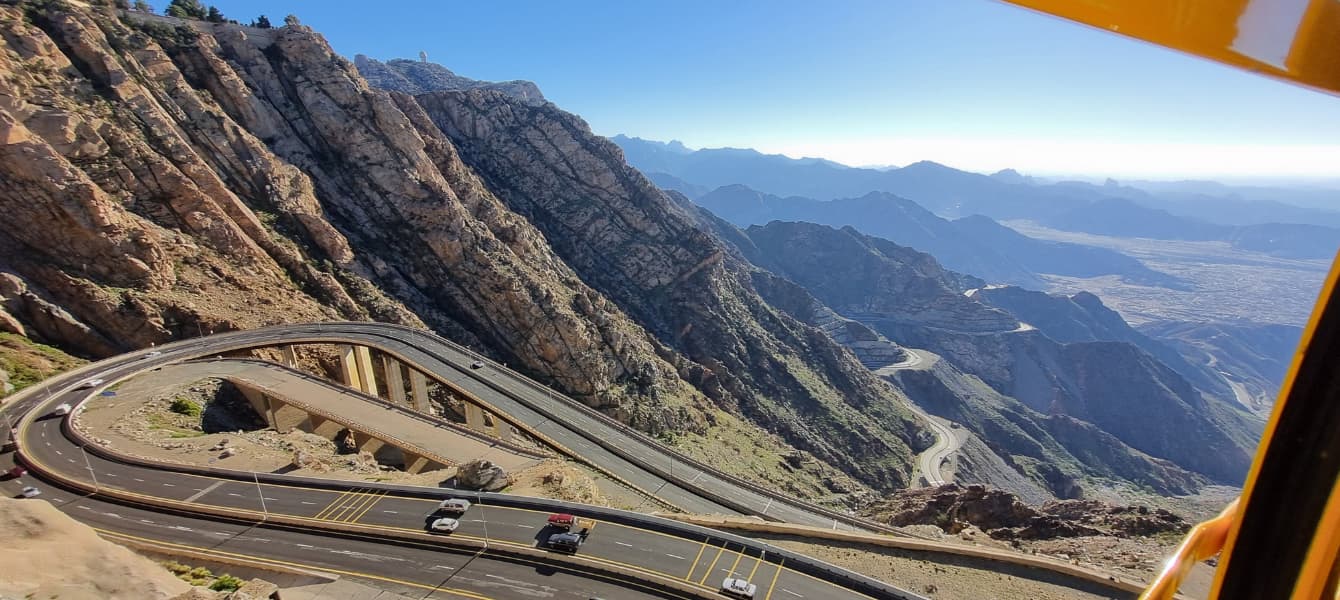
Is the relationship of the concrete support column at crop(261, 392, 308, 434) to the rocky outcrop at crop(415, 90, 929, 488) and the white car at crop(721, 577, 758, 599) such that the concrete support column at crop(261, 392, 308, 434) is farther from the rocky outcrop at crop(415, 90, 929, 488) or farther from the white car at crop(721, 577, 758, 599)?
the rocky outcrop at crop(415, 90, 929, 488)

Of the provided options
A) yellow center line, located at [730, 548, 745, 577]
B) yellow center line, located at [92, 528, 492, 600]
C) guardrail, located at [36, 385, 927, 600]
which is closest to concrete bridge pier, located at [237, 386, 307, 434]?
guardrail, located at [36, 385, 927, 600]

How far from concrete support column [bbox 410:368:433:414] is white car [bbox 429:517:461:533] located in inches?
1323

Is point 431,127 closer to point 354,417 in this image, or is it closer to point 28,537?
point 354,417

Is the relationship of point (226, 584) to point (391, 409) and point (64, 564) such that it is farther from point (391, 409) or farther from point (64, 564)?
point (391, 409)

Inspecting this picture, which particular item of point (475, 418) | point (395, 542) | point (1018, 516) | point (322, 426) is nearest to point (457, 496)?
point (395, 542)

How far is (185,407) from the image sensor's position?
46.1 meters

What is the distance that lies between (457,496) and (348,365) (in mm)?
34582

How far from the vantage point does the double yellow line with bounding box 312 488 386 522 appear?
32219mm

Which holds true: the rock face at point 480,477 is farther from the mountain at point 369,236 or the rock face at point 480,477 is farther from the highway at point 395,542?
the mountain at point 369,236

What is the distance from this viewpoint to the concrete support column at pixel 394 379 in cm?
6197

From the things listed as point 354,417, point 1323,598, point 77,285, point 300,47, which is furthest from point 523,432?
point 300,47

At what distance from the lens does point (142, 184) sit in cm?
6050

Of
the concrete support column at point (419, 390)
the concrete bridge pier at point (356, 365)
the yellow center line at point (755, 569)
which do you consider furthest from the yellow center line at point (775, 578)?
the concrete bridge pier at point (356, 365)

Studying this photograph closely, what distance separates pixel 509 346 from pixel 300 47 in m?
63.0
